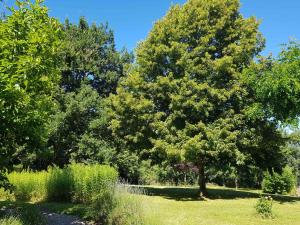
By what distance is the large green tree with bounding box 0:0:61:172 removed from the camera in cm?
609

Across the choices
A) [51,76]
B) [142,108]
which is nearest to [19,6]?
[51,76]

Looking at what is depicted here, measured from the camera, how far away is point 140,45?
22422 mm

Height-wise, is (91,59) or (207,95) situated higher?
(91,59)

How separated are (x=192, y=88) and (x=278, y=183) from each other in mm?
12685

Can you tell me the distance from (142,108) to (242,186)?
72.7ft

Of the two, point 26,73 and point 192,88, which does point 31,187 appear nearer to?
point 192,88

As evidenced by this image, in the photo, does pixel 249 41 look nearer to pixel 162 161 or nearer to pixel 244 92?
pixel 244 92

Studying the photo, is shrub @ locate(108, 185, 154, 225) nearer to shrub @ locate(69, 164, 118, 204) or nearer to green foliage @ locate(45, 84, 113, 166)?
shrub @ locate(69, 164, 118, 204)

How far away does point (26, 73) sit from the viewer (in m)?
6.26

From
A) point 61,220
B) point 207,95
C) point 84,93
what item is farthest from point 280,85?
point 84,93

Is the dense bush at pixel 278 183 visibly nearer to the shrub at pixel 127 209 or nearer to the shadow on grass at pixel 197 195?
the shadow on grass at pixel 197 195

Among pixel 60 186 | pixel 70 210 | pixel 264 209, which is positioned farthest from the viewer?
pixel 60 186

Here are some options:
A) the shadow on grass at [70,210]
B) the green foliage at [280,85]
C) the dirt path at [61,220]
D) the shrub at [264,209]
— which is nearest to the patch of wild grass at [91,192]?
the shadow on grass at [70,210]

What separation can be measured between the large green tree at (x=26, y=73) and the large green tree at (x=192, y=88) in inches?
433
